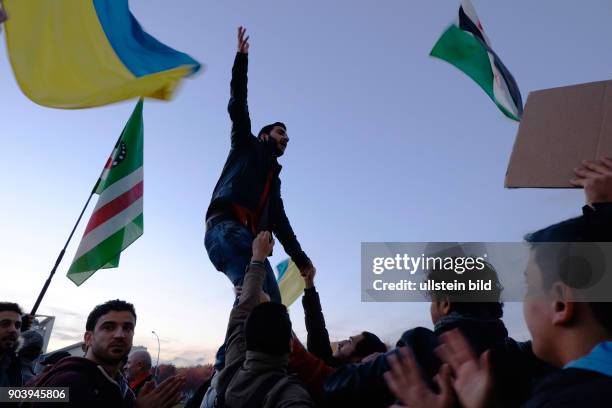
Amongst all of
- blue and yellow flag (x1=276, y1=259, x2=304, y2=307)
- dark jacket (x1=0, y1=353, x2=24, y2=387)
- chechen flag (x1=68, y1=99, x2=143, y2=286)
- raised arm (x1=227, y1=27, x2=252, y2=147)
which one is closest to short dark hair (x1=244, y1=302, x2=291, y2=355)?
raised arm (x1=227, y1=27, x2=252, y2=147)

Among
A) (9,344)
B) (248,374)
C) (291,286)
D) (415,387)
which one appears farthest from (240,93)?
(291,286)

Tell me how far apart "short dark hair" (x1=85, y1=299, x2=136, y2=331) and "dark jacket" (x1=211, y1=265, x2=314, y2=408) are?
1270 millimetres

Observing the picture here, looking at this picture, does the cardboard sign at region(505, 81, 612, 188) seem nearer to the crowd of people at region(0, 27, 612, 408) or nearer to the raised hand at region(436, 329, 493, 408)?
the crowd of people at region(0, 27, 612, 408)

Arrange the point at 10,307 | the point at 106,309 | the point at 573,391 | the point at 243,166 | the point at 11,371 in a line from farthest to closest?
1. the point at 10,307
2. the point at 11,371
3. the point at 243,166
4. the point at 106,309
5. the point at 573,391

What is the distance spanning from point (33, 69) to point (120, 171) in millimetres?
1969

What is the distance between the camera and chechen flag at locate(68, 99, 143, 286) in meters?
5.21

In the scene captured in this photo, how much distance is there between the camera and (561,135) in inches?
84.6

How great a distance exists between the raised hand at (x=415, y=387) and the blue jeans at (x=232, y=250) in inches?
82.8

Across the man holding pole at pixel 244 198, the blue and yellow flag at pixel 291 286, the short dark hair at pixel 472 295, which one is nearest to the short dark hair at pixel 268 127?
the man holding pole at pixel 244 198

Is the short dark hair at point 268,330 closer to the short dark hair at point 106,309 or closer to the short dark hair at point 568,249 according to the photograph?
the short dark hair at point 568,249

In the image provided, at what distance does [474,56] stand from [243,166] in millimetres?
2221

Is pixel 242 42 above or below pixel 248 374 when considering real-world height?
above

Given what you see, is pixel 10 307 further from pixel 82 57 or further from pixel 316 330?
pixel 316 330

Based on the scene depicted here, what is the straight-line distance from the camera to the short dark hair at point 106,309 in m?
3.76
